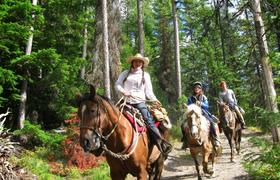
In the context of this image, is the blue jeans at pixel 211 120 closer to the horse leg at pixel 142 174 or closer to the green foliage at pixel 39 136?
the horse leg at pixel 142 174

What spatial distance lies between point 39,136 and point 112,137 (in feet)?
29.2

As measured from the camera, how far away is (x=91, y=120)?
18.6 feet

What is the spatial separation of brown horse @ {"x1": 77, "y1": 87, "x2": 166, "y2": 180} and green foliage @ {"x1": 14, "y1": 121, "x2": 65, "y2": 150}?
8149 millimetres

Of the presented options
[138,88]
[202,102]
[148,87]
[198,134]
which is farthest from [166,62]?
[138,88]

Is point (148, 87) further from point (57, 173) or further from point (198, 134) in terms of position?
point (57, 173)

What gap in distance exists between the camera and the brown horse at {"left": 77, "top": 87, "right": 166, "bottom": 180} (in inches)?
222

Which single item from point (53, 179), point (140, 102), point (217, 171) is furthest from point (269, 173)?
point (53, 179)

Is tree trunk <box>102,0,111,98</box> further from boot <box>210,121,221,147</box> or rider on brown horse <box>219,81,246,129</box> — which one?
boot <box>210,121,221,147</box>

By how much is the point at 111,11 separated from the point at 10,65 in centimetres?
544

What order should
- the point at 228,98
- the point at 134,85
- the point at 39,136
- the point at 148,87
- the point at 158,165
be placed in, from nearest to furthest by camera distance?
the point at 134,85
the point at 148,87
the point at 158,165
the point at 39,136
the point at 228,98

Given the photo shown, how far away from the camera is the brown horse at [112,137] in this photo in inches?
222

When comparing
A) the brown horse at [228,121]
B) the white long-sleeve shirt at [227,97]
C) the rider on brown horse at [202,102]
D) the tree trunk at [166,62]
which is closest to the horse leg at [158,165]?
the rider on brown horse at [202,102]

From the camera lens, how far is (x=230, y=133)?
15594mm

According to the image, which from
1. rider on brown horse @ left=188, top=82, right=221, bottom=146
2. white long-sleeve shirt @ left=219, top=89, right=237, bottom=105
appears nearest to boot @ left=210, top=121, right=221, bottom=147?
rider on brown horse @ left=188, top=82, right=221, bottom=146
